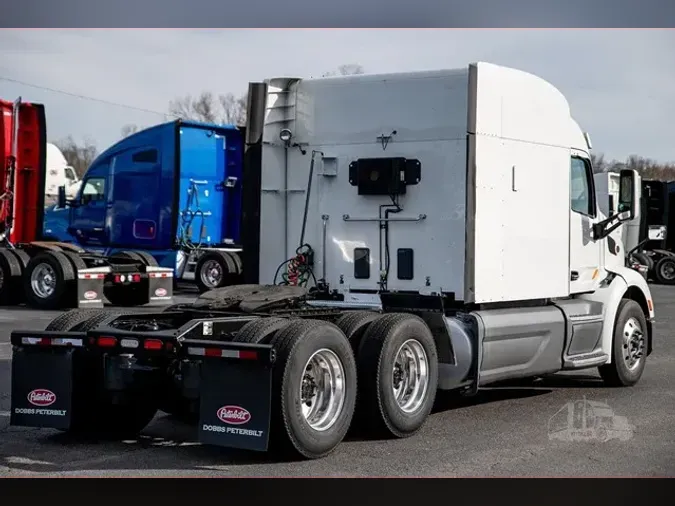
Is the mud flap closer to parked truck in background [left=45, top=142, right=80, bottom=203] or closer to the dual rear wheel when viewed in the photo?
the dual rear wheel

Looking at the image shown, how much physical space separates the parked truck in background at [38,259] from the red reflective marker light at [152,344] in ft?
37.8

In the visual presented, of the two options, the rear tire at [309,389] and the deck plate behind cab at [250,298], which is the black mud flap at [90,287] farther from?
the rear tire at [309,389]

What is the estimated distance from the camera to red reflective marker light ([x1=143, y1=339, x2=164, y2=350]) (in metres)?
7.68

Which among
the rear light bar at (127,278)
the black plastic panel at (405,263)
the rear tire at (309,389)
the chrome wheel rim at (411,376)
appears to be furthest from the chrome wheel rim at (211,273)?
the rear tire at (309,389)

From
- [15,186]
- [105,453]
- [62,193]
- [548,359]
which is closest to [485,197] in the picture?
[548,359]

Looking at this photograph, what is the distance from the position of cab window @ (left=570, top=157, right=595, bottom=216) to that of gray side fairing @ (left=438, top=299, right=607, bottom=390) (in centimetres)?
101

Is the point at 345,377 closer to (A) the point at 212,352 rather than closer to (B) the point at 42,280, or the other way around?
(A) the point at 212,352

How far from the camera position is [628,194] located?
37.9 ft

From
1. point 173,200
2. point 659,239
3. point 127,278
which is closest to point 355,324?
point 127,278

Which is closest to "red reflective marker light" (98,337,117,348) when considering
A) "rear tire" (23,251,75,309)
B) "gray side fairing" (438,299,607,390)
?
"gray side fairing" (438,299,607,390)

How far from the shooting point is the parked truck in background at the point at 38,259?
758 inches

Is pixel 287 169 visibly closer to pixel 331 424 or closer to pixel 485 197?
pixel 485 197

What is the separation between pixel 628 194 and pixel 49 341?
6.54 meters

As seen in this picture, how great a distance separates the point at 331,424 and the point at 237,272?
51.8 ft
